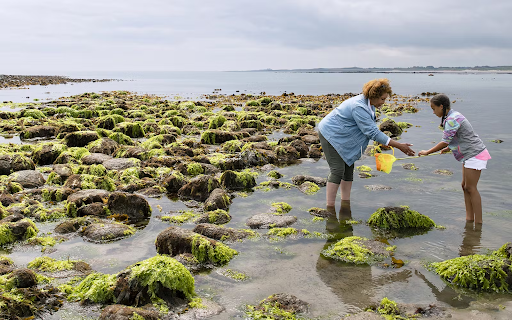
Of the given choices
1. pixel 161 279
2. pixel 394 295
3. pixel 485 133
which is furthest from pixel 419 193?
pixel 485 133

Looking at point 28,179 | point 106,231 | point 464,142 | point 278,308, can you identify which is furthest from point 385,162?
point 28,179

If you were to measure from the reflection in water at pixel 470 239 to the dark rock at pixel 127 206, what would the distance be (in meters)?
6.22

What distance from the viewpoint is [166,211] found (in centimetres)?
904

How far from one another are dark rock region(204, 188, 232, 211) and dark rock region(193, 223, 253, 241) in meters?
1.39

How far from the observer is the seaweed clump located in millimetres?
5477

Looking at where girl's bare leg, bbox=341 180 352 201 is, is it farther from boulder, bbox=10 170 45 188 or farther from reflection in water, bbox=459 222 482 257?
boulder, bbox=10 170 45 188

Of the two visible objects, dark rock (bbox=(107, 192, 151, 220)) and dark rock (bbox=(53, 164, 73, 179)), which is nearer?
dark rock (bbox=(107, 192, 151, 220))

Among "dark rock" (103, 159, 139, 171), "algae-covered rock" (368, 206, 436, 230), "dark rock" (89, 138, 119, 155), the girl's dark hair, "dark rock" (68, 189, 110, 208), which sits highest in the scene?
the girl's dark hair

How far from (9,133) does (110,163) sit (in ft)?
38.2

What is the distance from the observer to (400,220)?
25.8ft

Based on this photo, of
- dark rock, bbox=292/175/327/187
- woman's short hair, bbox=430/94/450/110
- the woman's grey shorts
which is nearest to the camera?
woman's short hair, bbox=430/94/450/110

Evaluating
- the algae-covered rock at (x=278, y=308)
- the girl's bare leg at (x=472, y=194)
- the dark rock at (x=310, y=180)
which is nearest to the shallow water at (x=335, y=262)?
the algae-covered rock at (x=278, y=308)

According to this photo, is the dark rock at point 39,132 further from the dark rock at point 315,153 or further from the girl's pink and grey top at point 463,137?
the girl's pink and grey top at point 463,137

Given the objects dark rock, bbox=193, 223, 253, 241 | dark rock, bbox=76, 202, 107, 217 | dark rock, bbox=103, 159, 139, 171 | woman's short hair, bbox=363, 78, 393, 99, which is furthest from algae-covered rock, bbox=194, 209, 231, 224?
dark rock, bbox=103, 159, 139, 171
